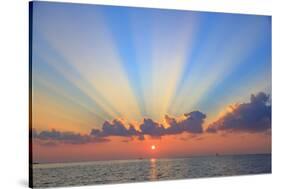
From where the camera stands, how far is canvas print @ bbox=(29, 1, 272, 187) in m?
8.00

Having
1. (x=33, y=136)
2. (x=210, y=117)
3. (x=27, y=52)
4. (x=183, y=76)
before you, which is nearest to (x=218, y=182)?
(x=210, y=117)

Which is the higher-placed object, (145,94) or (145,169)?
(145,94)

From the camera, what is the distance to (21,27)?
773 cm

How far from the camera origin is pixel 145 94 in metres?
8.52

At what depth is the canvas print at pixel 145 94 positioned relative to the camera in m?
8.00

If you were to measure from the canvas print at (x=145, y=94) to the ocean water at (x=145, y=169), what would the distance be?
0.06 feet

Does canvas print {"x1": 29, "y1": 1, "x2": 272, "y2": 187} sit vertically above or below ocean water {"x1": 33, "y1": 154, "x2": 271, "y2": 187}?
above

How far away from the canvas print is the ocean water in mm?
17

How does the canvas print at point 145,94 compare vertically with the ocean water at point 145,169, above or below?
above

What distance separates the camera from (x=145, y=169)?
8.50m

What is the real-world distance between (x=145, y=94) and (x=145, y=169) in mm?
1053

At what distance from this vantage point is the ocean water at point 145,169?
26.1ft

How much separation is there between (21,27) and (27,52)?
33cm

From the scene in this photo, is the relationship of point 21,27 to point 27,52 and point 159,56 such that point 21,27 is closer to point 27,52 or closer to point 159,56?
point 27,52
